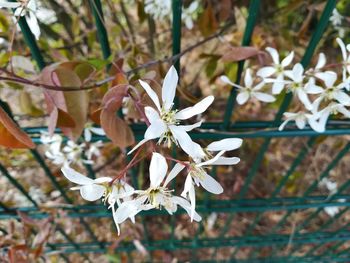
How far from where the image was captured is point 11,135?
69cm

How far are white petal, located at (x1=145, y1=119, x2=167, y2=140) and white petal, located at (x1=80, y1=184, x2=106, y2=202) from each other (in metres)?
0.15

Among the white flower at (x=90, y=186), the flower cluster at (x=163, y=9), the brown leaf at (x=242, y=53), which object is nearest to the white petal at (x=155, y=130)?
the white flower at (x=90, y=186)

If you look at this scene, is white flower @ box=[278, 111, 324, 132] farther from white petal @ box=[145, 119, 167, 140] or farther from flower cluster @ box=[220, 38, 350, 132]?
white petal @ box=[145, 119, 167, 140]

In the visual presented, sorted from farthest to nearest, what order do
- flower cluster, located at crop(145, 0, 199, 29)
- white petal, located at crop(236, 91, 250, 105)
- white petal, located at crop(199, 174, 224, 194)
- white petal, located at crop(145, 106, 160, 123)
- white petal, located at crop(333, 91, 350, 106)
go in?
1. flower cluster, located at crop(145, 0, 199, 29)
2. white petal, located at crop(236, 91, 250, 105)
3. white petal, located at crop(333, 91, 350, 106)
4. white petal, located at crop(199, 174, 224, 194)
5. white petal, located at crop(145, 106, 160, 123)

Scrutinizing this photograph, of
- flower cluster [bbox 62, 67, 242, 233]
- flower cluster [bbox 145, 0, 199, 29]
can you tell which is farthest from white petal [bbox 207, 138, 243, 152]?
flower cluster [bbox 145, 0, 199, 29]

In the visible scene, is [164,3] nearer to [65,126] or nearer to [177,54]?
[177,54]

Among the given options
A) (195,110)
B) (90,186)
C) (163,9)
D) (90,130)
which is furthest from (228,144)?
(163,9)

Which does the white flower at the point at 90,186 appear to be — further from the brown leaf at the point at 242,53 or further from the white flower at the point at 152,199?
the brown leaf at the point at 242,53

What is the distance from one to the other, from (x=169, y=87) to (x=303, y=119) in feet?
1.45

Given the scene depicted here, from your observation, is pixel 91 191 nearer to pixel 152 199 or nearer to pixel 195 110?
pixel 152 199

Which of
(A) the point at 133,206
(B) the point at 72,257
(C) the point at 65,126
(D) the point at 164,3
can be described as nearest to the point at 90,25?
(D) the point at 164,3

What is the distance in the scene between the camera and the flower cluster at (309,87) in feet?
2.48

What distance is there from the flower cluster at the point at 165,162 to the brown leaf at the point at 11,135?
0.39ft

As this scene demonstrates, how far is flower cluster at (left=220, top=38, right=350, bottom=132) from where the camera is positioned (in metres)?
0.75
